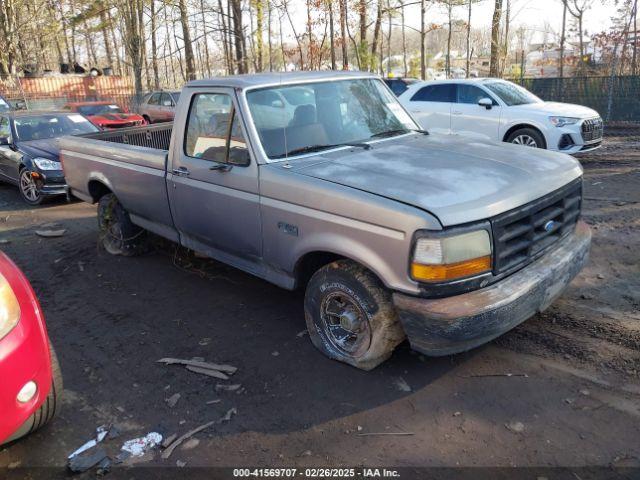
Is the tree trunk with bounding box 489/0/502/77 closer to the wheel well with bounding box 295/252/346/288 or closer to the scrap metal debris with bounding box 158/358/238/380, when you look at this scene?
the wheel well with bounding box 295/252/346/288

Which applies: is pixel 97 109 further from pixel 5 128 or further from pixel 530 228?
pixel 530 228

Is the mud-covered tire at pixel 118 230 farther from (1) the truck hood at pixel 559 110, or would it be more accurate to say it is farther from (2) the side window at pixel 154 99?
(2) the side window at pixel 154 99

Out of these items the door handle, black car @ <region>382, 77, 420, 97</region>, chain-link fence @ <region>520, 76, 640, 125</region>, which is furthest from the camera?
black car @ <region>382, 77, 420, 97</region>

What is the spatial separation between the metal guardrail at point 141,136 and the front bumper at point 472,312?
15.1 ft

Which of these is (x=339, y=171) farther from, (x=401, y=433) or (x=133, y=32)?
(x=133, y=32)

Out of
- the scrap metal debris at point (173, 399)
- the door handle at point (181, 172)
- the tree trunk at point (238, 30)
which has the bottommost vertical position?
the scrap metal debris at point (173, 399)

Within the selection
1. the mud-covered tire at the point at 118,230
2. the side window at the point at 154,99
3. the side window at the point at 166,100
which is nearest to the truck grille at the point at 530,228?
the mud-covered tire at the point at 118,230

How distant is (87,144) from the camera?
6016 mm

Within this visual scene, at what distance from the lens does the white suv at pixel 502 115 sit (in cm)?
941

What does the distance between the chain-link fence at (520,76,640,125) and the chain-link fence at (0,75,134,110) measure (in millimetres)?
19552

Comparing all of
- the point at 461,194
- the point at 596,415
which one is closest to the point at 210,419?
the point at 461,194

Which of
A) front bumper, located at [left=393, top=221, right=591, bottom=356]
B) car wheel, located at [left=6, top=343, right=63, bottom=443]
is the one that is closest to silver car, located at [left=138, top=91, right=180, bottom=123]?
car wheel, located at [left=6, top=343, right=63, bottom=443]

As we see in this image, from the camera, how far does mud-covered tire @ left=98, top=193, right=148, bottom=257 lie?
6.02 m

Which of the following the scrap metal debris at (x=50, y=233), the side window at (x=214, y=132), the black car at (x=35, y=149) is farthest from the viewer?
the black car at (x=35, y=149)
